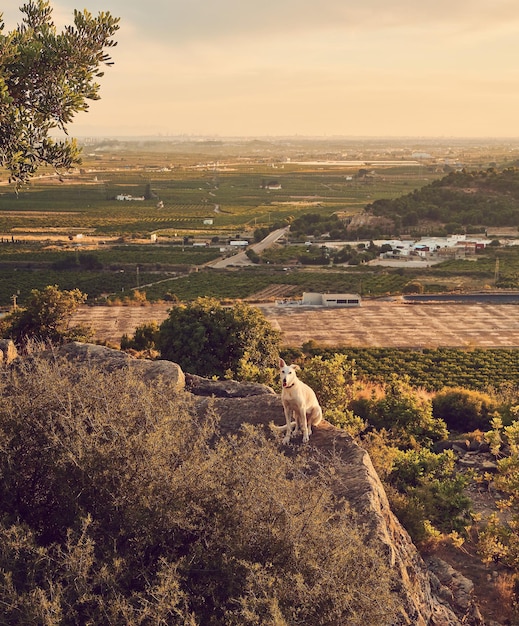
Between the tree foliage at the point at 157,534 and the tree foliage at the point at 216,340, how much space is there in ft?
59.0

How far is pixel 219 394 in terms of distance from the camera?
40.4 feet

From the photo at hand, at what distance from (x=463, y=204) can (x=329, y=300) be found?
5982cm

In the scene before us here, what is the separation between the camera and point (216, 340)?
85.9 ft

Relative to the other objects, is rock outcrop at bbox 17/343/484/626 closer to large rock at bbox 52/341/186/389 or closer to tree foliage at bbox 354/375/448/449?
large rock at bbox 52/341/186/389

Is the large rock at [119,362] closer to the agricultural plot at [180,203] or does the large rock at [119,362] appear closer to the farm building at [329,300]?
the farm building at [329,300]

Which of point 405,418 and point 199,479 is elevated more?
point 199,479

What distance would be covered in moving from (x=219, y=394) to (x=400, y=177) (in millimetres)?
194407

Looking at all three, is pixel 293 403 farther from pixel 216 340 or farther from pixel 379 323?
pixel 379 323

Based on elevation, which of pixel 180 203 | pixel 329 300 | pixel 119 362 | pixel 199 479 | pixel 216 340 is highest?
pixel 199 479

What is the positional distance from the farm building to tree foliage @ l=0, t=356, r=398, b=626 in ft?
172

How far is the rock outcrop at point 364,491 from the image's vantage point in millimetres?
7617

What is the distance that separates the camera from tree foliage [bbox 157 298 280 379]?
25.4m

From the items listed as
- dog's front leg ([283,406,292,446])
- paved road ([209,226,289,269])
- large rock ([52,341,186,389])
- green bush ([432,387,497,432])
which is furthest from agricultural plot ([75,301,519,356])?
dog's front leg ([283,406,292,446])

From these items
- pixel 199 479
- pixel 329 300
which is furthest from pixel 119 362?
pixel 329 300
